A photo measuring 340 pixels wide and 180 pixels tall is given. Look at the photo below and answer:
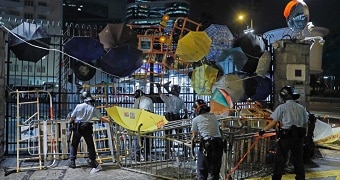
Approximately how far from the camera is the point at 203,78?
10.3 meters

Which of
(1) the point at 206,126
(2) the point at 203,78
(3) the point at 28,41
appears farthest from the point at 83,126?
(2) the point at 203,78

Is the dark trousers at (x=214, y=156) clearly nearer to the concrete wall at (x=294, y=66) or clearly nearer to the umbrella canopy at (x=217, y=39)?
the concrete wall at (x=294, y=66)

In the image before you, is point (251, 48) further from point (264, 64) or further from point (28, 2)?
point (28, 2)

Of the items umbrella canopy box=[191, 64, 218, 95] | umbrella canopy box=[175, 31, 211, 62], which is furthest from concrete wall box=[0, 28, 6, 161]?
umbrella canopy box=[191, 64, 218, 95]

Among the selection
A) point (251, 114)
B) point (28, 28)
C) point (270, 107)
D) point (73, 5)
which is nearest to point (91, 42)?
point (28, 28)

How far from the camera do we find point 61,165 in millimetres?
8383

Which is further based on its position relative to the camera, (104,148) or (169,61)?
(169,61)

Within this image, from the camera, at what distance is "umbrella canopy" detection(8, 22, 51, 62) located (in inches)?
348

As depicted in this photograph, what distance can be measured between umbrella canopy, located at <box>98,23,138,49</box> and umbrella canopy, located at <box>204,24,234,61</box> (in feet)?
8.98

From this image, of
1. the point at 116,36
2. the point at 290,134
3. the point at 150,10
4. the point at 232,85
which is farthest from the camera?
the point at 150,10

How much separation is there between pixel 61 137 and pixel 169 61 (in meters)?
4.05

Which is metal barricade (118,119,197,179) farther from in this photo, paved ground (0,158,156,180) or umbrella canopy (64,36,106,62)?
umbrella canopy (64,36,106,62)

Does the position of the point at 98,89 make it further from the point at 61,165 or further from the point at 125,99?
the point at 61,165

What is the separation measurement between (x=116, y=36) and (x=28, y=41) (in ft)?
7.42
